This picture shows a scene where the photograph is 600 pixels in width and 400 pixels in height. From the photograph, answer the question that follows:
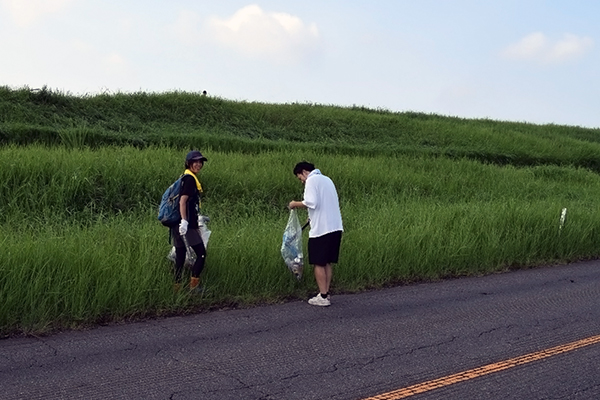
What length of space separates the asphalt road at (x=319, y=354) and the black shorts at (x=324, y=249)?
1.85 feet

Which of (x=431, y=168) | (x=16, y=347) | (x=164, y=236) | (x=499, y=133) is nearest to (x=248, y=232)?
(x=164, y=236)

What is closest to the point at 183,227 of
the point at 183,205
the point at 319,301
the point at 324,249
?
the point at 183,205

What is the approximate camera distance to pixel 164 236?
9.06 metres

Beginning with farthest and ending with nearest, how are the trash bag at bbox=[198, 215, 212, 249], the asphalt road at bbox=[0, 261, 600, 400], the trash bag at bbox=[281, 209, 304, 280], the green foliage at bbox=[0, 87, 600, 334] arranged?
the trash bag at bbox=[281, 209, 304, 280] < the trash bag at bbox=[198, 215, 212, 249] < the green foliage at bbox=[0, 87, 600, 334] < the asphalt road at bbox=[0, 261, 600, 400]

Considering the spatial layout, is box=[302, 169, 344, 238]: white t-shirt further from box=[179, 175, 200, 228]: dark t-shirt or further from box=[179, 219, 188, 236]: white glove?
box=[179, 219, 188, 236]: white glove

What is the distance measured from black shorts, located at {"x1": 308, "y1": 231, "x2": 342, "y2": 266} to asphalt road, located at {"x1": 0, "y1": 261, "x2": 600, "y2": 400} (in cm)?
56

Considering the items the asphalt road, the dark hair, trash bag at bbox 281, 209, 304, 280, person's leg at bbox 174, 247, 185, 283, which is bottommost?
the asphalt road

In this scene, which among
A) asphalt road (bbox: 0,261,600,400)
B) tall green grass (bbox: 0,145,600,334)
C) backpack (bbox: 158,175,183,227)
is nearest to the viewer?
asphalt road (bbox: 0,261,600,400)

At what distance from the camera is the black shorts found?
787 centimetres

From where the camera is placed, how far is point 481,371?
5703 millimetres

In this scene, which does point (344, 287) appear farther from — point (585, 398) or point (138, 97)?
point (138, 97)

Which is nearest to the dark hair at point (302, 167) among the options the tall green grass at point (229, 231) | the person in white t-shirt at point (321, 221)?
the person in white t-shirt at point (321, 221)

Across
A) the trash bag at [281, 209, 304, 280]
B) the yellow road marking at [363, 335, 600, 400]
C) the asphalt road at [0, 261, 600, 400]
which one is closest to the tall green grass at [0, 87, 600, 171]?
the trash bag at [281, 209, 304, 280]

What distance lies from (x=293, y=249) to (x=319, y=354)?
8.01 ft
